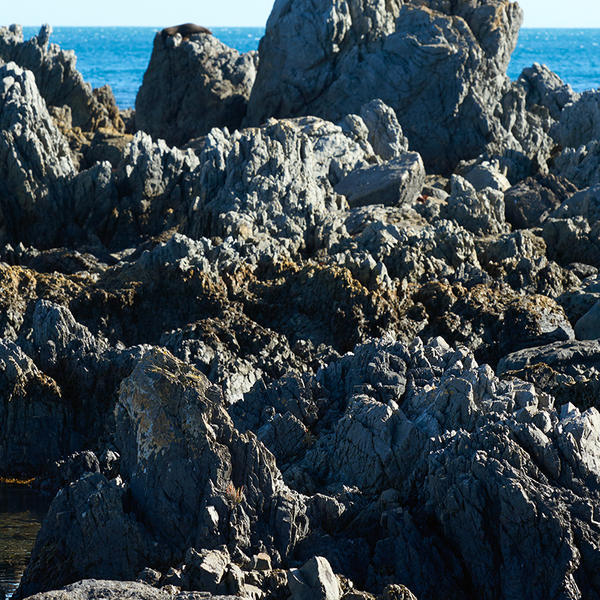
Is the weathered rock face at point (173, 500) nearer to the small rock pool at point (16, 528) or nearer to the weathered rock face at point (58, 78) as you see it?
the small rock pool at point (16, 528)

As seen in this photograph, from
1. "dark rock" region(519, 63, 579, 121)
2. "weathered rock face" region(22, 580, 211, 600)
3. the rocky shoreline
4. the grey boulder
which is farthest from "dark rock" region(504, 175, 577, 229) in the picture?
"weathered rock face" region(22, 580, 211, 600)

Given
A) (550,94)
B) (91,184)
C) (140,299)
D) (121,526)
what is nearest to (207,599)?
(121,526)

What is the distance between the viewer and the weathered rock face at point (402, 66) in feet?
157

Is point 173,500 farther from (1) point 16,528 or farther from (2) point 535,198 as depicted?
(2) point 535,198

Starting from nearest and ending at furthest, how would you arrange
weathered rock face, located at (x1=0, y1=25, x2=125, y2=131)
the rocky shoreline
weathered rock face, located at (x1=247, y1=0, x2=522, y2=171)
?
1. the rocky shoreline
2. weathered rock face, located at (x1=247, y1=0, x2=522, y2=171)
3. weathered rock face, located at (x1=0, y1=25, x2=125, y2=131)

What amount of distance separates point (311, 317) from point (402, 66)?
24.6 metres

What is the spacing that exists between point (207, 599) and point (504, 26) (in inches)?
1642

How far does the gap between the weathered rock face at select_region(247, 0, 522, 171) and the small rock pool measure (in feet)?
93.9

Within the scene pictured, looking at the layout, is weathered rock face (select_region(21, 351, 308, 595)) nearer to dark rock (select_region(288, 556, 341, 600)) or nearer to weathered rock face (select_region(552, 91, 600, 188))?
dark rock (select_region(288, 556, 341, 600))

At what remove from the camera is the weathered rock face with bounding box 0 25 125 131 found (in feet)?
175

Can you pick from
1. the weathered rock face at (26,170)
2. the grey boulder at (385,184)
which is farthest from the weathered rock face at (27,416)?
the grey boulder at (385,184)

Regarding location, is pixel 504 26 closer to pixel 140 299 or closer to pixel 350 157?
pixel 350 157

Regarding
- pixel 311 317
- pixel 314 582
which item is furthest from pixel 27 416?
pixel 314 582

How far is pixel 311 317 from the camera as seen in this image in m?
26.4
